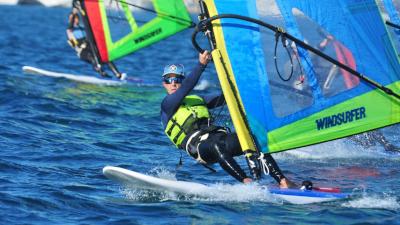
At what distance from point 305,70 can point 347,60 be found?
388mm

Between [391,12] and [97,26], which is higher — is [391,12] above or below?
below

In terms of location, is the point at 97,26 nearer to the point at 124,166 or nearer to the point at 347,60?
the point at 124,166

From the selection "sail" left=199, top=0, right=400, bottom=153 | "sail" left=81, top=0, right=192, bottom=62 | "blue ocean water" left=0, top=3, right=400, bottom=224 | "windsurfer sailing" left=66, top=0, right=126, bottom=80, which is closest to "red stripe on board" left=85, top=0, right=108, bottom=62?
"sail" left=81, top=0, right=192, bottom=62

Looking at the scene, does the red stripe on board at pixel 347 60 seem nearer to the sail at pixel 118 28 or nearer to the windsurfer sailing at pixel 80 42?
the sail at pixel 118 28

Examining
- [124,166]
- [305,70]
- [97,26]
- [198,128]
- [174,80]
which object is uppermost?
[97,26]

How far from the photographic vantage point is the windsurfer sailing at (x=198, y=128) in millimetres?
8008

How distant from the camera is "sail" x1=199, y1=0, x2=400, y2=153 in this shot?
7789 mm

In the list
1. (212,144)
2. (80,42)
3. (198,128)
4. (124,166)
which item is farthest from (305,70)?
(80,42)

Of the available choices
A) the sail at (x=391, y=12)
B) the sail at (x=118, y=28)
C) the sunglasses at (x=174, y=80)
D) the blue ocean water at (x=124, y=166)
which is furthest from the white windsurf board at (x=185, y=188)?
the sail at (x=118, y=28)

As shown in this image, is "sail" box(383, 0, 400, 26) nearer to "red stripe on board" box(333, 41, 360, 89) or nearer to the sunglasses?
"red stripe on board" box(333, 41, 360, 89)

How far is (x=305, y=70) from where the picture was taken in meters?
7.86

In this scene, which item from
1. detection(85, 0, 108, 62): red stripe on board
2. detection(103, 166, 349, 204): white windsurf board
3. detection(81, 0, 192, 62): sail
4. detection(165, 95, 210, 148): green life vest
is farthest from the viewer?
detection(85, 0, 108, 62): red stripe on board

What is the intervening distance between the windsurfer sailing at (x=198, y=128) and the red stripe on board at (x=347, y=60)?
3.30ft

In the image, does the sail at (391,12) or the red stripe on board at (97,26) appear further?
the red stripe on board at (97,26)
